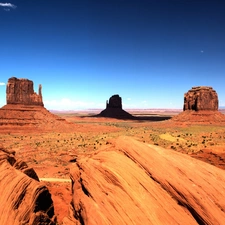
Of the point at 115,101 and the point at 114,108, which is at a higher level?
the point at 115,101

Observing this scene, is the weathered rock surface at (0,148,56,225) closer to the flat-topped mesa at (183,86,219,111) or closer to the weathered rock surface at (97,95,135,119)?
the flat-topped mesa at (183,86,219,111)

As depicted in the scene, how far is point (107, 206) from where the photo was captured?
7.30m

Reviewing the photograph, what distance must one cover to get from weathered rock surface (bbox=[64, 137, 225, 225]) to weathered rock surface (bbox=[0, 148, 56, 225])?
1.38m

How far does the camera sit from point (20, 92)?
6175cm

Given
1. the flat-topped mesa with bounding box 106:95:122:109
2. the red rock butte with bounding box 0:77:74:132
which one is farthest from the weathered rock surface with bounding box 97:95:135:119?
the red rock butte with bounding box 0:77:74:132

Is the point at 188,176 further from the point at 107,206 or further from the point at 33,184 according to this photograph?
the point at 33,184

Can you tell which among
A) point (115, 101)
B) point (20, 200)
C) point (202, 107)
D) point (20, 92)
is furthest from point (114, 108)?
point (20, 200)

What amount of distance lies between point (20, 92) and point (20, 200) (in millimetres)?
58982

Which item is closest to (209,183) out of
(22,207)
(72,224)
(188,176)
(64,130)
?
(188,176)

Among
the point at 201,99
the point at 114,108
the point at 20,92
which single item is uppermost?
the point at 20,92

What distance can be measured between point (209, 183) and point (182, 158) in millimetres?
1534

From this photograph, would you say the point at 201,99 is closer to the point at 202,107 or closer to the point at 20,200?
the point at 202,107

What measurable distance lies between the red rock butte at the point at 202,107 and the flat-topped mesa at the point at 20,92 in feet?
170

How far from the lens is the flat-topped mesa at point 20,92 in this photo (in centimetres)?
6116
